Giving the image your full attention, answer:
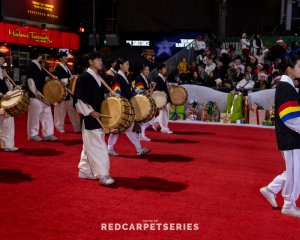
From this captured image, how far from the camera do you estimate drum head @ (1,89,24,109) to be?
23.6ft

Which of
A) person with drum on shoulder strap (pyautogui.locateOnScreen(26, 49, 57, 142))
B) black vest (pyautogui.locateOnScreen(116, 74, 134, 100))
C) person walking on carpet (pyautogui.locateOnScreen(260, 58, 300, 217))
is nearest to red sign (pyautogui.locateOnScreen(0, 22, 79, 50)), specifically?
person with drum on shoulder strap (pyautogui.locateOnScreen(26, 49, 57, 142))

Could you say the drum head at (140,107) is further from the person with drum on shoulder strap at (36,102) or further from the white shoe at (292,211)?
the white shoe at (292,211)

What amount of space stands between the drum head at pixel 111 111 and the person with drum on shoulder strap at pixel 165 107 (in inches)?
189

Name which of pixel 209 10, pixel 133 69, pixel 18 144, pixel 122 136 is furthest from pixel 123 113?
pixel 209 10

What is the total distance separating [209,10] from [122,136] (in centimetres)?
1705

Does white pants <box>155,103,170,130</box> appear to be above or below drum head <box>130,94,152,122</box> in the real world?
below

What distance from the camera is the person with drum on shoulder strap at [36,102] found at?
9109 mm

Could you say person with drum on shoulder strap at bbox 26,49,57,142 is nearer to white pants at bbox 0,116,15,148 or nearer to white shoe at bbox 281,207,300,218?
white pants at bbox 0,116,15,148

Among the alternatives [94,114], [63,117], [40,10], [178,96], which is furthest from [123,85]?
[40,10]

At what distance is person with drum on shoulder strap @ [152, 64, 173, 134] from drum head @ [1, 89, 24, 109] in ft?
12.8

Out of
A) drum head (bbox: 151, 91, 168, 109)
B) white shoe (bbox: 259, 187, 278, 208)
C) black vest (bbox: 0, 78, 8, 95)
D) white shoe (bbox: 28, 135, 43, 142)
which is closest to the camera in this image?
white shoe (bbox: 259, 187, 278, 208)

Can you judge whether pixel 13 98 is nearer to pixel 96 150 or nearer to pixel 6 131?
pixel 6 131

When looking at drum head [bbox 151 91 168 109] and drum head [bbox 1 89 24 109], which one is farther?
drum head [bbox 151 91 168 109]

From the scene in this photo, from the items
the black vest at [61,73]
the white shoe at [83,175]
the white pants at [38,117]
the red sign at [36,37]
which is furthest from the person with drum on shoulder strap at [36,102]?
the red sign at [36,37]
